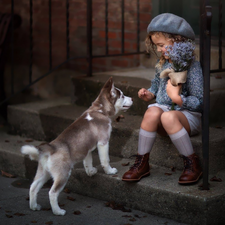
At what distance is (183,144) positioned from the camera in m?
3.36

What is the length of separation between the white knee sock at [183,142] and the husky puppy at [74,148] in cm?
58

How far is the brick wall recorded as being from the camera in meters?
5.82

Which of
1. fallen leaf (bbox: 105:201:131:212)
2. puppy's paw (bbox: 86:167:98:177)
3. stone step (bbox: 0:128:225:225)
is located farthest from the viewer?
puppy's paw (bbox: 86:167:98:177)

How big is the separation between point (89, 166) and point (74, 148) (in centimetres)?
32

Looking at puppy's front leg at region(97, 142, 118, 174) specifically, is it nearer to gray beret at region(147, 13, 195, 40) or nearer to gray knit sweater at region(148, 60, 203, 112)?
gray knit sweater at region(148, 60, 203, 112)

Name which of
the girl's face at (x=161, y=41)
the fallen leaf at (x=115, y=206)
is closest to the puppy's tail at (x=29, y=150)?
the fallen leaf at (x=115, y=206)

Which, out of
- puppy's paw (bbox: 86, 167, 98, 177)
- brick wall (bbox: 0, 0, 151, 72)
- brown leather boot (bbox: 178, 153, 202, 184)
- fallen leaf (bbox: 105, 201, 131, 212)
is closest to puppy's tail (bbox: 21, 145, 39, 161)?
puppy's paw (bbox: 86, 167, 98, 177)

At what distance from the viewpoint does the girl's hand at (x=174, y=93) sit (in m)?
3.29

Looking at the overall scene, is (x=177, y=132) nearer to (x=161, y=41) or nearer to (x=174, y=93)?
(x=174, y=93)

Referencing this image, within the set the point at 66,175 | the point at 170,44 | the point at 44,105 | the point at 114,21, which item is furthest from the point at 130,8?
the point at 66,175

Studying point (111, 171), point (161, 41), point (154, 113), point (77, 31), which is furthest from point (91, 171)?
point (77, 31)

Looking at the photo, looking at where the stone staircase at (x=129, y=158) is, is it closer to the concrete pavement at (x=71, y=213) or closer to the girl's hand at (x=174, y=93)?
the concrete pavement at (x=71, y=213)

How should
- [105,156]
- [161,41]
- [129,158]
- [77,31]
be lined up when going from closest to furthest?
[161,41] → [105,156] → [129,158] → [77,31]

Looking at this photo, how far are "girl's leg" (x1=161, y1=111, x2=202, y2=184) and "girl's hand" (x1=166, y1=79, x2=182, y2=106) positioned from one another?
0.12m
